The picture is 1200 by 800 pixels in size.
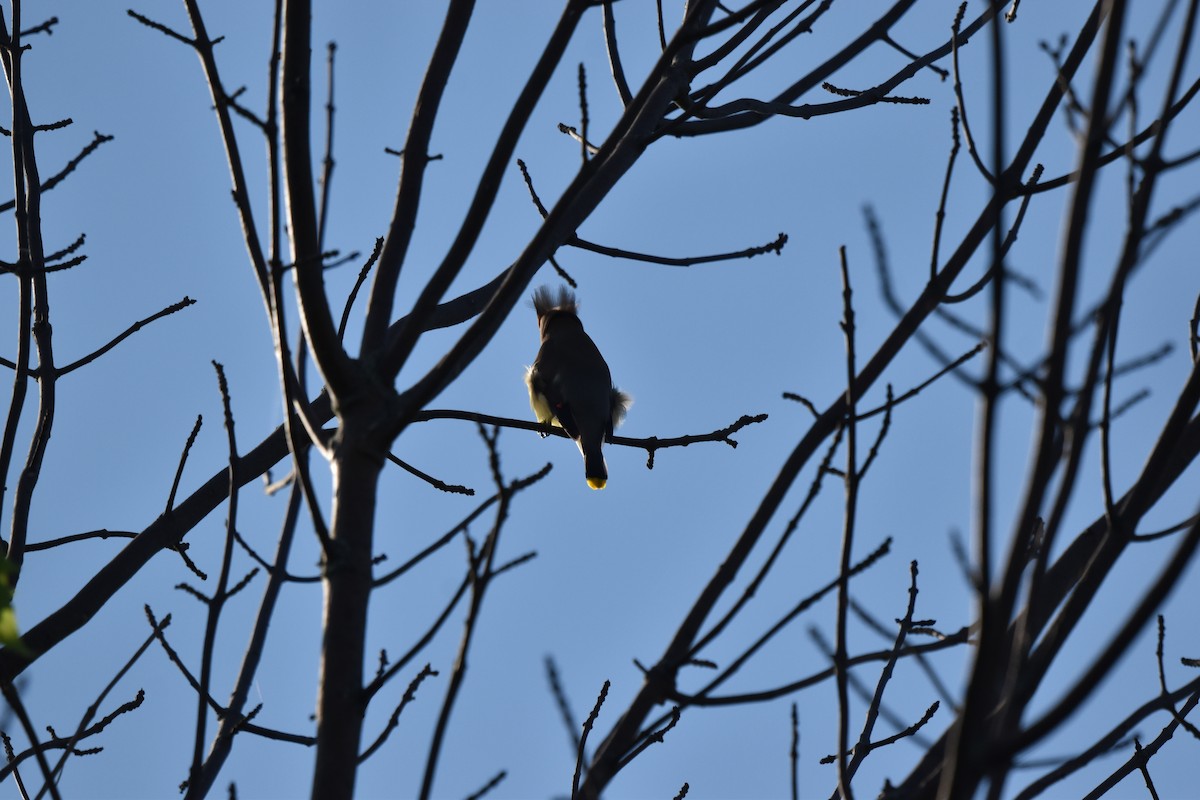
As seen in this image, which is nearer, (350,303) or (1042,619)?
(1042,619)

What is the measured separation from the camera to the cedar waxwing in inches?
268

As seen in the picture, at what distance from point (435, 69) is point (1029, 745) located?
6.20 feet

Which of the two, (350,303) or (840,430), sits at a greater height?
(350,303)

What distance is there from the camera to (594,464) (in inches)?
267

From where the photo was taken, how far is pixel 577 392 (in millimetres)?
6953

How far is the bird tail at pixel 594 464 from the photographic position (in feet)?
22.1

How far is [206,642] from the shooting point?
2342 millimetres

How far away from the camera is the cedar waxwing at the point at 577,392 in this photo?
22.4ft

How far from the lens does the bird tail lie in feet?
22.1

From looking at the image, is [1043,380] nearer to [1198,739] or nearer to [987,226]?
[987,226]

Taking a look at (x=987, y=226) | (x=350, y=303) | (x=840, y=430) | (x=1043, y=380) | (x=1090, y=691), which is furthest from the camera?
(x=350, y=303)

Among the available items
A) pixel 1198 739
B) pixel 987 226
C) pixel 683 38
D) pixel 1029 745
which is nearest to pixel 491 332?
pixel 683 38

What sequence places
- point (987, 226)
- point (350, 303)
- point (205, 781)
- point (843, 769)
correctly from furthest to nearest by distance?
point (350, 303) → point (205, 781) → point (987, 226) → point (843, 769)

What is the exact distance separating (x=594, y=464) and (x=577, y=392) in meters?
0.41
